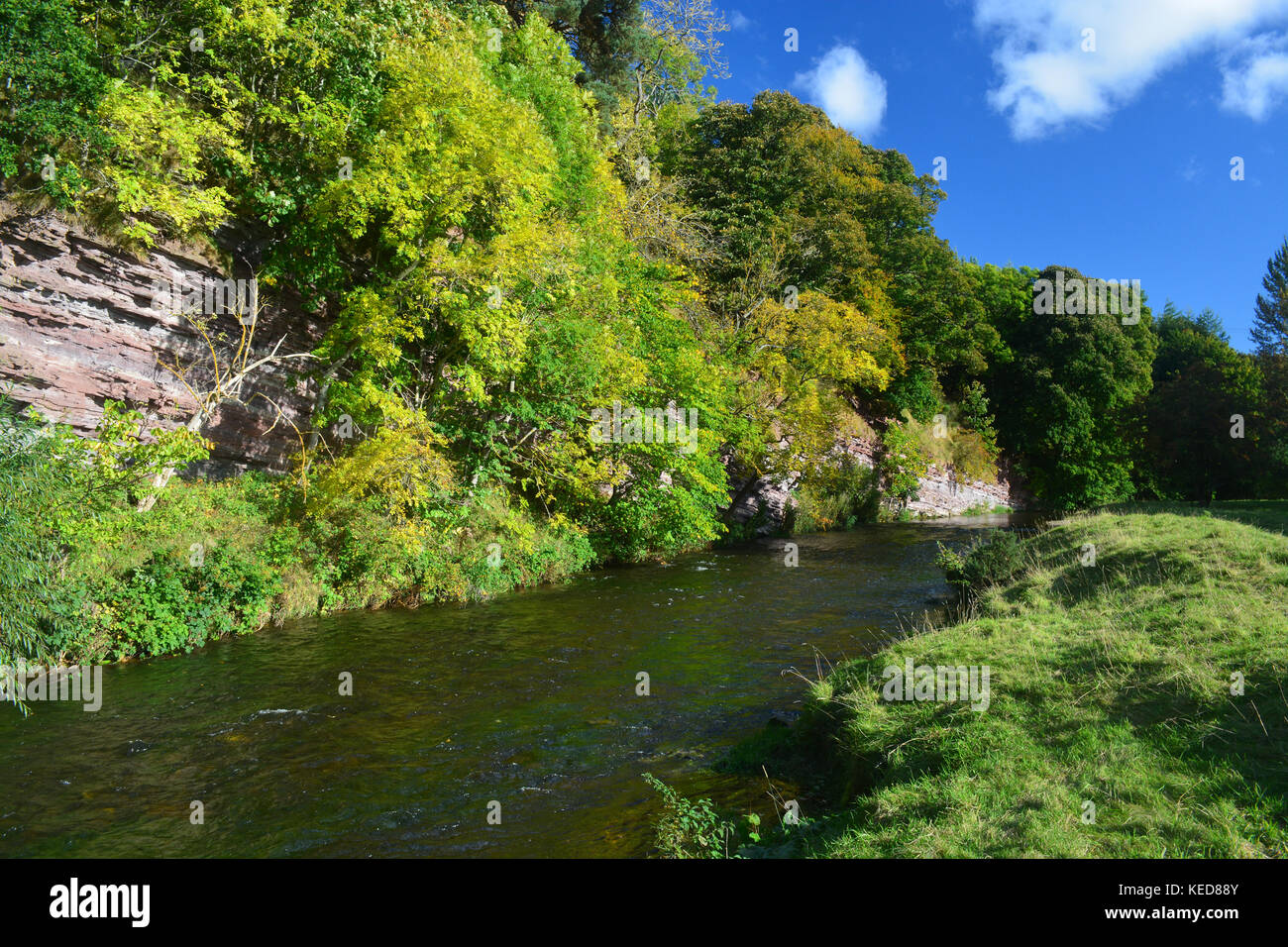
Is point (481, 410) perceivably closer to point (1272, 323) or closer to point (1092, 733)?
point (1092, 733)

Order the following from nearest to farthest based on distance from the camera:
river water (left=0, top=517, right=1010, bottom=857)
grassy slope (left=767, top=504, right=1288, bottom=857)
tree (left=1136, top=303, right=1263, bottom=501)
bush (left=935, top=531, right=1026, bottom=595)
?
grassy slope (left=767, top=504, right=1288, bottom=857), river water (left=0, top=517, right=1010, bottom=857), bush (left=935, top=531, right=1026, bottom=595), tree (left=1136, top=303, right=1263, bottom=501)

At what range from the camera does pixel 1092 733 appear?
608cm

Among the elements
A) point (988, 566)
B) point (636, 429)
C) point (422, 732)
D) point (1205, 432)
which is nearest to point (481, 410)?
point (636, 429)

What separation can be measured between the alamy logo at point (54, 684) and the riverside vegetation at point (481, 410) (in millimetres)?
410

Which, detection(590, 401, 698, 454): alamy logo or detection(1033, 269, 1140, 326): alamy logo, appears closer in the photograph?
detection(590, 401, 698, 454): alamy logo

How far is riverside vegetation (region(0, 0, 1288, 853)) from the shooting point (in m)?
6.66

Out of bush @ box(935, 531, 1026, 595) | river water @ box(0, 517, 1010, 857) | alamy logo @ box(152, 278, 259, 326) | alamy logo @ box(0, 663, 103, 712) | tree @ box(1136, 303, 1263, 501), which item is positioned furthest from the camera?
tree @ box(1136, 303, 1263, 501)

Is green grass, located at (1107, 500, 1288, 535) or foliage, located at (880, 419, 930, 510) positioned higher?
foliage, located at (880, 419, 930, 510)

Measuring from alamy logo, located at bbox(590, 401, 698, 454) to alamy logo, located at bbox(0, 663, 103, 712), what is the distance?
1198 cm

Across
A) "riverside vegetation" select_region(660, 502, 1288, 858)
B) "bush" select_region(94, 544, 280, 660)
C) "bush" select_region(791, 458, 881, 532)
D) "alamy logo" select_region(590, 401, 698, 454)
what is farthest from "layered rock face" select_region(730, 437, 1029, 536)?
"riverside vegetation" select_region(660, 502, 1288, 858)
